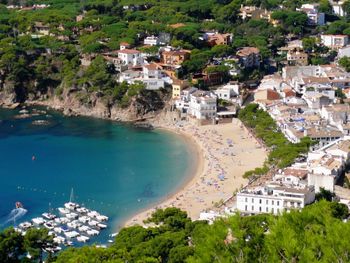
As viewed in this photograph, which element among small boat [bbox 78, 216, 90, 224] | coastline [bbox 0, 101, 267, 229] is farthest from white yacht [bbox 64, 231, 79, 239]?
coastline [bbox 0, 101, 267, 229]

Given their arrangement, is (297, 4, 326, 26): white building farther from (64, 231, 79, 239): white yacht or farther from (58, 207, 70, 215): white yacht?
(64, 231, 79, 239): white yacht

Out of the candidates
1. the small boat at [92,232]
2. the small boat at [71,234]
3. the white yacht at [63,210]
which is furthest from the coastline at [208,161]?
the white yacht at [63,210]

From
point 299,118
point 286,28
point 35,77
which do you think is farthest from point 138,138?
point 286,28

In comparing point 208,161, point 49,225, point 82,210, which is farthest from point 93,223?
point 208,161

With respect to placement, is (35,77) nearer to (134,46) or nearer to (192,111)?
(134,46)

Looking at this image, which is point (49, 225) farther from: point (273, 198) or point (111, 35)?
point (111, 35)

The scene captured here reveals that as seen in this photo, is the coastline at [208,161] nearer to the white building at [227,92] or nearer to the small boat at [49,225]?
the small boat at [49,225]
